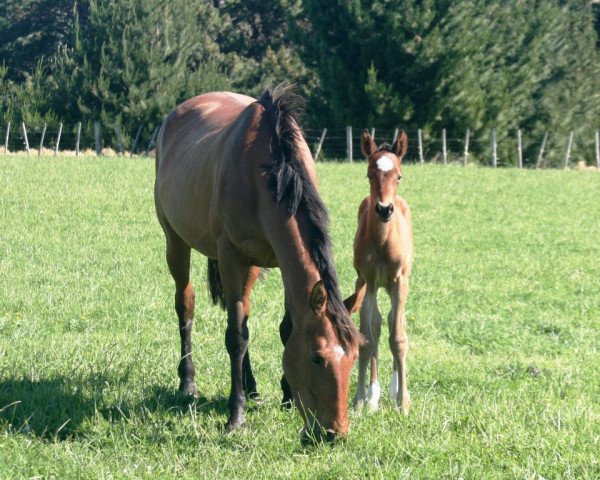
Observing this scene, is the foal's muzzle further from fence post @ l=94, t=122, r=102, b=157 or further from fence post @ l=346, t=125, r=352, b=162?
fence post @ l=94, t=122, r=102, b=157

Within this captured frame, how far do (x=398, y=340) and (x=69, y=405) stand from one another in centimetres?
204

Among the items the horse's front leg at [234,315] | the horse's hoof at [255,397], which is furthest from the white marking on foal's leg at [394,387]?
the horse's front leg at [234,315]

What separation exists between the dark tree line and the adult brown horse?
24684 mm

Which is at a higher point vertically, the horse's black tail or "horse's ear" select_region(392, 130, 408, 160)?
"horse's ear" select_region(392, 130, 408, 160)

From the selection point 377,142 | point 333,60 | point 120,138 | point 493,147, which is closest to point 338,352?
point 377,142

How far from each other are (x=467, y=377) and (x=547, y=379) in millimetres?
557

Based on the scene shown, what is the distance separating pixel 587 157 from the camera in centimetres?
4066

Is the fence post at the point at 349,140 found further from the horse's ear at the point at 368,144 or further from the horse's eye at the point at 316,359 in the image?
the horse's eye at the point at 316,359

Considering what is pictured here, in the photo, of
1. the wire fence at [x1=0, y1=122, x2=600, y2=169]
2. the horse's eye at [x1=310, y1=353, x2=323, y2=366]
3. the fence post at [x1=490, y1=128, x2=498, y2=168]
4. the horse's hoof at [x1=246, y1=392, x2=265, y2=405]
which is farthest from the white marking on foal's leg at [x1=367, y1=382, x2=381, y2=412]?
the fence post at [x1=490, y1=128, x2=498, y2=168]

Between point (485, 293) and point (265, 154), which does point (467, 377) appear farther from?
point (485, 293)

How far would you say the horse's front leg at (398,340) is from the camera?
18.2ft

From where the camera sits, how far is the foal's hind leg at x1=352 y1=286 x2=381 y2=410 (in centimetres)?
561

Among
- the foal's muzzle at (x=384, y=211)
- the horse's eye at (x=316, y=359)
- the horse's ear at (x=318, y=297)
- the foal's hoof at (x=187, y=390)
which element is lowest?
the foal's hoof at (x=187, y=390)

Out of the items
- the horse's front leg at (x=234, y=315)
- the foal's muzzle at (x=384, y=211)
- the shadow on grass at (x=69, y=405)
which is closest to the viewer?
the shadow on grass at (x=69, y=405)
